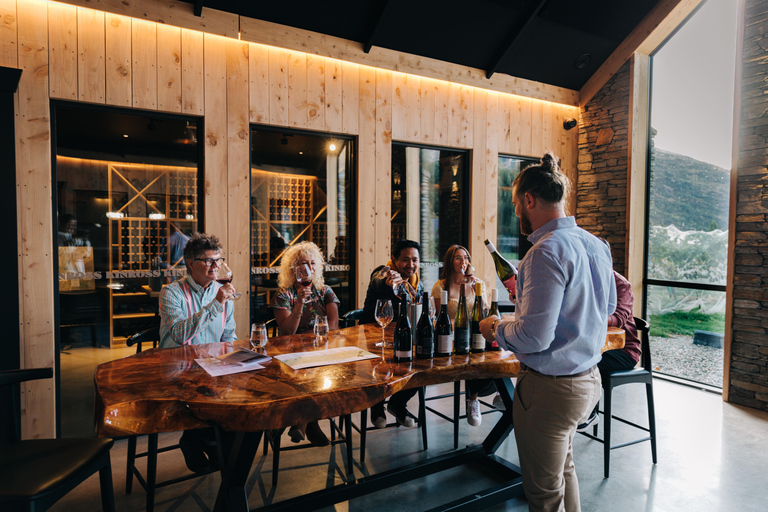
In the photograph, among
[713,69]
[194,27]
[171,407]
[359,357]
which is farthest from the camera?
[713,69]

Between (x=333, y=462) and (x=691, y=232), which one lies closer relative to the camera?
(x=333, y=462)

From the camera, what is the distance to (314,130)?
404 centimetres

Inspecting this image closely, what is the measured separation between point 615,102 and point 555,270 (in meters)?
4.46

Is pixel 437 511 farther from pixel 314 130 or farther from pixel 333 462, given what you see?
pixel 314 130

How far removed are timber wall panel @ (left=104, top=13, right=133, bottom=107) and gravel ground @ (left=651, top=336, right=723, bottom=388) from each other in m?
5.52

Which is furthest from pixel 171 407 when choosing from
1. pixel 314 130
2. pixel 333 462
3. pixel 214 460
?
pixel 314 130

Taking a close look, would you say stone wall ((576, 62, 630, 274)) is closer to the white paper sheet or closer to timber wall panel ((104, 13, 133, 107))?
the white paper sheet

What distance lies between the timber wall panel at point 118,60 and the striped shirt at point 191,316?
163cm

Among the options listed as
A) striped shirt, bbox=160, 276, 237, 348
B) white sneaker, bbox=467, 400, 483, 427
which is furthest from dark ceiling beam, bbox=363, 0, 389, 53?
white sneaker, bbox=467, 400, 483, 427

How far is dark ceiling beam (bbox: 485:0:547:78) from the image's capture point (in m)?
4.35

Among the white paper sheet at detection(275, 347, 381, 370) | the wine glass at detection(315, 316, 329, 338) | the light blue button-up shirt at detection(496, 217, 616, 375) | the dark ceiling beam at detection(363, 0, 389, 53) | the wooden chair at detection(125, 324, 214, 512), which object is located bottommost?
the wooden chair at detection(125, 324, 214, 512)

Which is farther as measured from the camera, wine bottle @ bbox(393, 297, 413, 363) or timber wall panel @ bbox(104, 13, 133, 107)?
timber wall panel @ bbox(104, 13, 133, 107)

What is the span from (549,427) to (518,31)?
4.07 m

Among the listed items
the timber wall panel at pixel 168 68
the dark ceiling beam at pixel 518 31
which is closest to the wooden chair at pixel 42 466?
the timber wall panel at pixel 168 68
